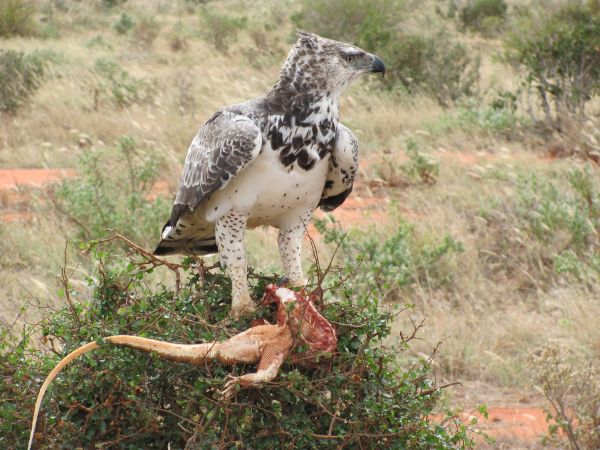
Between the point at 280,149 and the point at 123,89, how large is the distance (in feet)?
40.2

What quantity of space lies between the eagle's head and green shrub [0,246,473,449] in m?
0.81

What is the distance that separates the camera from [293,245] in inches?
152

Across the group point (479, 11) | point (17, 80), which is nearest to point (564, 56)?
point (17, 80)

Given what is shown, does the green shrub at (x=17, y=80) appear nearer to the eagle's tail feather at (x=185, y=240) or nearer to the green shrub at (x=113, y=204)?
the green shrub at (x=113, y=204)

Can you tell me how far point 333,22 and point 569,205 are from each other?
46.2ft

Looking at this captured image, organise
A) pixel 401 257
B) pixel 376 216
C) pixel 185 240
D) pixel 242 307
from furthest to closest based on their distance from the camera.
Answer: pixel 376 216
pixel 401 257
pixel 185 240
pixel 242 307

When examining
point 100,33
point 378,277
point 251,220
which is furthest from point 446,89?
point 100,33

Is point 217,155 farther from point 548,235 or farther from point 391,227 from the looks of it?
point 548,235

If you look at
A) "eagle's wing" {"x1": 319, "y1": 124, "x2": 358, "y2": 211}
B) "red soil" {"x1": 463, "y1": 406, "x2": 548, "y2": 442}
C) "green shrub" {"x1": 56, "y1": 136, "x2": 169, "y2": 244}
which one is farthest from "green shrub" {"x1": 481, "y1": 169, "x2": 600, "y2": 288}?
"eagle's wing" {"x1": 319, "y1": 124, "x2": 358, "y2": 211}

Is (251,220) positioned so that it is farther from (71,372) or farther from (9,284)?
(9,284)

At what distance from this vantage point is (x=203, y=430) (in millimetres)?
2951

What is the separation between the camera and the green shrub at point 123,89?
15.4m

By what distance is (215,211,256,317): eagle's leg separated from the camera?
11.3 feet

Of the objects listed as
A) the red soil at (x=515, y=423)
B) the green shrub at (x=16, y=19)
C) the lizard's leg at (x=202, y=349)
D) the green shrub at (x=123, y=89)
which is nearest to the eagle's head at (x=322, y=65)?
the lizard's leg at (x=202, y=349)
